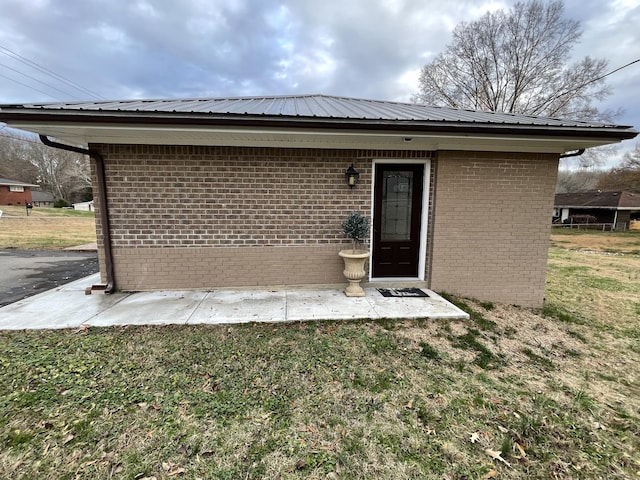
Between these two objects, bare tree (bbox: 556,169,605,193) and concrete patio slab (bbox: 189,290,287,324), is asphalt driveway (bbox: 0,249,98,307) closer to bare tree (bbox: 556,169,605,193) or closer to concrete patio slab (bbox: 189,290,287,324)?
concrete patio slab (bbox: 189,290,287,324)

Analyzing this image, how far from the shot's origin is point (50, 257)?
827 centimetres

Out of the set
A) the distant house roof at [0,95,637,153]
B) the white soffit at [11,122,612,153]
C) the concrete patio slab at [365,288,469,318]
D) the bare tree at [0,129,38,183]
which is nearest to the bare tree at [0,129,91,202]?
the bare tree at [0,129,38,183]

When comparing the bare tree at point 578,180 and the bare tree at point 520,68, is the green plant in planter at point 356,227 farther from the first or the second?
the bare tree at point 578,180

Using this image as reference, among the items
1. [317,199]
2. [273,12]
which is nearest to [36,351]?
[317,199]

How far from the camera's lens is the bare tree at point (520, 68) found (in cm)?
1859

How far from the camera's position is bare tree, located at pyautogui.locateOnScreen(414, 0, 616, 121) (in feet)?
61.0

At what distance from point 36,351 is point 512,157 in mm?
7057

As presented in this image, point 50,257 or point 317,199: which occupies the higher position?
point 317,199

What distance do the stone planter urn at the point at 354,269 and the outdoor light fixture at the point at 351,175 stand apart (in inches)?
45.2

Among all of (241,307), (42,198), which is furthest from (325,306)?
(42,198)

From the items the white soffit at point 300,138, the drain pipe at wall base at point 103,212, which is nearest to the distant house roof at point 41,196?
the drain pipe at wall base at point 103,212

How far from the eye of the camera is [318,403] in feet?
8.09

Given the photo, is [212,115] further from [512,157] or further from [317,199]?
[512,157]

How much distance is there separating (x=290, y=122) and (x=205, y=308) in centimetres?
291
